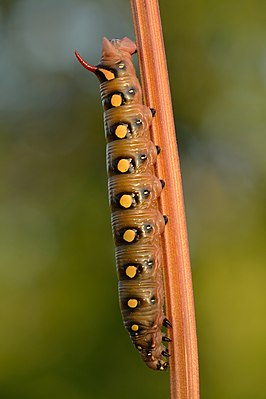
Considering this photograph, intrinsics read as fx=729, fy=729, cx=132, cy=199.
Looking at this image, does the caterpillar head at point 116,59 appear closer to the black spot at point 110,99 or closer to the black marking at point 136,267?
the black spot at point 110,99

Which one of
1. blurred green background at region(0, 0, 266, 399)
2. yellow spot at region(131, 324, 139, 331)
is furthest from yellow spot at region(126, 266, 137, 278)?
blurred green background at region(0, 0, 266, 399)

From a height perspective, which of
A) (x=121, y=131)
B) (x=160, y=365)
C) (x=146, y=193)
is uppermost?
(x=121, y=131)

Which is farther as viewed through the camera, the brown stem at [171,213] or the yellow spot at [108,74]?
the yellow spot at [108,74]

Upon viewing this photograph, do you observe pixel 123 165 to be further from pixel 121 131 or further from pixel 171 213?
pixel 171 213

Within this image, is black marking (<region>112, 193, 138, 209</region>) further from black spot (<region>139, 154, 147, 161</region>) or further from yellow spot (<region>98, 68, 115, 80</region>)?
yellow spot (<region>98, 68, 115, 80</region>)

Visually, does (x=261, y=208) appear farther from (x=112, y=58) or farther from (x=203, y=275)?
(x=112, y=58)

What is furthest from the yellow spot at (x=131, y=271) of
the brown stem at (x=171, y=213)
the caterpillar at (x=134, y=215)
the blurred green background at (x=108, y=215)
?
the blurred green background at (x=108, y=215)

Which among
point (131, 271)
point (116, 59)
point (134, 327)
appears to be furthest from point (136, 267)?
point (116, 59)

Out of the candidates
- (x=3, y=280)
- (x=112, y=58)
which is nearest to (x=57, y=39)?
(x=3, y=280)
